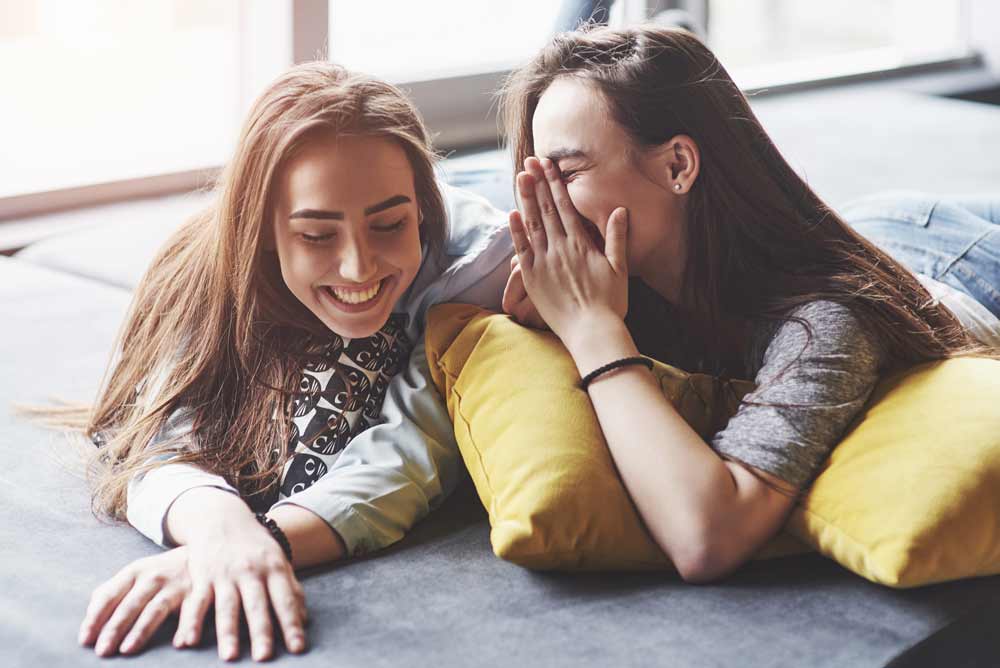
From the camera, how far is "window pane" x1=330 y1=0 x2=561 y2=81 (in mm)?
2840

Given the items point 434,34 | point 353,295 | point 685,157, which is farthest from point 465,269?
point 434,34

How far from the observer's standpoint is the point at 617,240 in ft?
4.38

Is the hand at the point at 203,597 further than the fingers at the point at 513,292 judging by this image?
No

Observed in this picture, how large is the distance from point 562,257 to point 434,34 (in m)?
1.83

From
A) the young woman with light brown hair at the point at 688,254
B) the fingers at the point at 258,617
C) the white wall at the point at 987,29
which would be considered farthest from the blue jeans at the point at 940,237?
the white wall at the point at 987,29

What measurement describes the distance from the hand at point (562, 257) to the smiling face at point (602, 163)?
0.02m

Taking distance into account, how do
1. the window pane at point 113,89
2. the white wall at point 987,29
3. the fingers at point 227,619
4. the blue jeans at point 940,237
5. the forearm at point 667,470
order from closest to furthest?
the fingers at point 227,619, the forearm at point 667,470, the blue jeans at point 940,237, the window pane at point 113,89, the white wall at point 987,29

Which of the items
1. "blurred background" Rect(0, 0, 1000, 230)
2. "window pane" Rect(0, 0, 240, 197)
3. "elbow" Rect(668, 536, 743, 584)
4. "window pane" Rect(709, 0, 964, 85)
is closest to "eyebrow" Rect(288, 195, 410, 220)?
"elbow" Rect(668, 536, 743, 584)

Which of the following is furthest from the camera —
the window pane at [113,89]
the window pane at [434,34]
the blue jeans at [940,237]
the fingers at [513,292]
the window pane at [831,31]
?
the window pane at [831,31]

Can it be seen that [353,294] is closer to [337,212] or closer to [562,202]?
[337,212]

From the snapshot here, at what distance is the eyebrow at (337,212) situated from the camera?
125 cm

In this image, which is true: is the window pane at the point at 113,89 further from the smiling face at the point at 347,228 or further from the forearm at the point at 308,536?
the forearm at the point at 308,536

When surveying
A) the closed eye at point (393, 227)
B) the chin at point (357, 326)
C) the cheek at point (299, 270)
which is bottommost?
the chin at point (357, 326)

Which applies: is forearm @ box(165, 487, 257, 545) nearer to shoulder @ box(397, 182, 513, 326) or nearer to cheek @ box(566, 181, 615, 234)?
shoulder @ box(397, 182, 513, 326)
